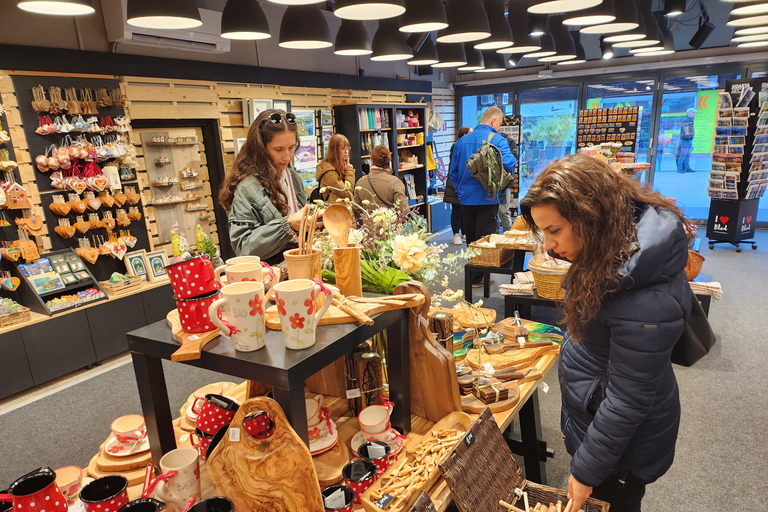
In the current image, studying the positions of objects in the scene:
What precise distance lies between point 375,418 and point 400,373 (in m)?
0.14

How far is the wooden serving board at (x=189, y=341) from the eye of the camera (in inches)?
42.4

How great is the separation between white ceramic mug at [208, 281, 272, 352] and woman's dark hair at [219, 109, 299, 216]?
1.38 m

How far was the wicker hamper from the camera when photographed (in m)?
1.17

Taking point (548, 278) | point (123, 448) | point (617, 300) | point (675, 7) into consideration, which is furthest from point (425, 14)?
point (675, 7)

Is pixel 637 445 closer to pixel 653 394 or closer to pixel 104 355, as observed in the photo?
pixel 653 394

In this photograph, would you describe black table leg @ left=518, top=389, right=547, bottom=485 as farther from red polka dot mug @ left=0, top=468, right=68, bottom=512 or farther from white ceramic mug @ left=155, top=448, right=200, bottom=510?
red polka dot mug @ left=0, top=468, right=68, bottom=512

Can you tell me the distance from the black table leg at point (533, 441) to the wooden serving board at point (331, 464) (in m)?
1.04

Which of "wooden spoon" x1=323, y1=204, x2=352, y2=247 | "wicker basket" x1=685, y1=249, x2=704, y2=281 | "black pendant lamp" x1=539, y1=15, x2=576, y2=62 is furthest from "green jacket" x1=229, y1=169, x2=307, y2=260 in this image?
"black pendant lamp" x1=539, y1=15, x2=576, y2=62

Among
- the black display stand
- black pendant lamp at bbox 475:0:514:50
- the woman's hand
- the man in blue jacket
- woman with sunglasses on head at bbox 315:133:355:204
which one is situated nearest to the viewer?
the woman's hand

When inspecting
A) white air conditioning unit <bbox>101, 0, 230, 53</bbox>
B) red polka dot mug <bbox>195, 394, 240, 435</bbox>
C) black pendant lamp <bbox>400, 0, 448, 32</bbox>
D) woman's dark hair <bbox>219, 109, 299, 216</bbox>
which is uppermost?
white air conditioning unit <bbox>101, 0, 230, 53</bbox>

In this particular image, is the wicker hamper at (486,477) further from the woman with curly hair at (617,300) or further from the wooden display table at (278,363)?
the wooden display table at (278,363)

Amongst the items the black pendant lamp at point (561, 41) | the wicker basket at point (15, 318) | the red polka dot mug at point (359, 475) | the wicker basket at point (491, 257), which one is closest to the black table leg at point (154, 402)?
the red polka dot mug at point (359, 475)

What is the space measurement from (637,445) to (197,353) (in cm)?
119

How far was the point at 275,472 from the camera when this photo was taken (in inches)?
41.3
